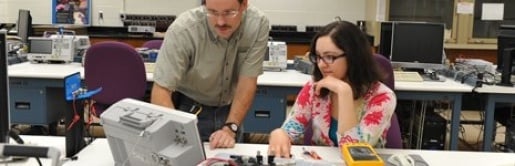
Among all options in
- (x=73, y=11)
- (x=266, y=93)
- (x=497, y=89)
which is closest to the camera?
(x=497, y=89)

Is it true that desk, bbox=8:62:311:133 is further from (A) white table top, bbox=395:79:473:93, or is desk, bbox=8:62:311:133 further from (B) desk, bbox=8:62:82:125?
(A) white table top, bbox=395:79:473:93

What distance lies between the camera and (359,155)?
1.52m

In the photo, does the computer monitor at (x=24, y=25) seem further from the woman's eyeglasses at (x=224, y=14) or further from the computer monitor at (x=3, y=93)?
the computer monitor at (x=3, y=93)

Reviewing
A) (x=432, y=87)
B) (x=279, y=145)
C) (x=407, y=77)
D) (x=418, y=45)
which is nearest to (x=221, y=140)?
(x=279, y=145)

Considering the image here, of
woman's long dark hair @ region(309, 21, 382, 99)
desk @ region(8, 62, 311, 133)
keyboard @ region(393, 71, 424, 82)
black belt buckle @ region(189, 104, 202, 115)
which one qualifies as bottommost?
desk @ region(8, 62, 311, 133)

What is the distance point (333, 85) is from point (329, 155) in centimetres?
23

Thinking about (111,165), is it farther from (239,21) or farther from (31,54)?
(31,54)

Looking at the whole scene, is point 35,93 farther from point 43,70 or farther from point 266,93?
point 266,93

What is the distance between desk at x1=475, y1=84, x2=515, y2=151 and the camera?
3.34 meters

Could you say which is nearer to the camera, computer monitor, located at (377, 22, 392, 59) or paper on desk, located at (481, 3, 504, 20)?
computer monitor, located at (377, 22, 392, 59)

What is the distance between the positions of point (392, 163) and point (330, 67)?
41 centimetres

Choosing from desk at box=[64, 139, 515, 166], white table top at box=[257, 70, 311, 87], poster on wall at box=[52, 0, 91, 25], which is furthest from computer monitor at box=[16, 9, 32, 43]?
desk at box=[64, 139, 515, 166]

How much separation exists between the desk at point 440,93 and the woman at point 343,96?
1579 millimetres

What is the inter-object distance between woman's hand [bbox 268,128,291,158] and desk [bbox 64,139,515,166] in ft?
0.15
